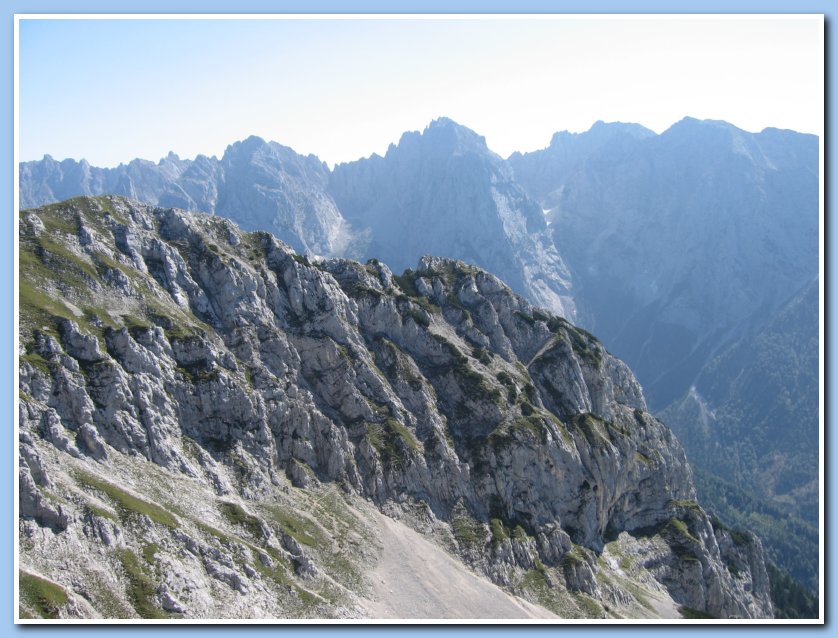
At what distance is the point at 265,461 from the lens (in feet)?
500

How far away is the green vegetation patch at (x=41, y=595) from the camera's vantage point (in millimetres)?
89938

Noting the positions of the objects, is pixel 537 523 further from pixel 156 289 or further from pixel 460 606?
pixel 156 289

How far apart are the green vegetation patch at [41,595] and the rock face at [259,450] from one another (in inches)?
14.9

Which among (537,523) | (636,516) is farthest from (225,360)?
(636,516)

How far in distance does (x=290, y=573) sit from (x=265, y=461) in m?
28.8

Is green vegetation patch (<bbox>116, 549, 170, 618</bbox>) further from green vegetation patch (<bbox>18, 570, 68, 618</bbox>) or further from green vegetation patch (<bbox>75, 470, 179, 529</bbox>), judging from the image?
green vegetation patch (<bbox>18, 570, 68, 618</bbox>)

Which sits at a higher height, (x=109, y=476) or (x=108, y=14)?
(x=108, y=14)

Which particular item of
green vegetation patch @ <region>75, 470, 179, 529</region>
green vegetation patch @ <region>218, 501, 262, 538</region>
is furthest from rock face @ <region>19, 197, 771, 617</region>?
green vegetation patch @ <region>218, 501, 262, 538</region>

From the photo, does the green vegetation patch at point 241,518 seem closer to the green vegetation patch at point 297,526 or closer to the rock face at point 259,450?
the rock face at point 259,450

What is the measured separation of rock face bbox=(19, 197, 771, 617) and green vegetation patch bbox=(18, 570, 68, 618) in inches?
14.9

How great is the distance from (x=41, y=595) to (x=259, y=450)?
204 feet

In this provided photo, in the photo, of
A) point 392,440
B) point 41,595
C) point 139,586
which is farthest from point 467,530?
point 41,595

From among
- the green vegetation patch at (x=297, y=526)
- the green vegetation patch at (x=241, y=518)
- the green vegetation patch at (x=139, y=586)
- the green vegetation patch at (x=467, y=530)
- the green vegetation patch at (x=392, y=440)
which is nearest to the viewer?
the green vegetation patch at (x=139, y=586)

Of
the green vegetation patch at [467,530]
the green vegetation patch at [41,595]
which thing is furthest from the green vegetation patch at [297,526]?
the green vegetation patch at [41,595]
